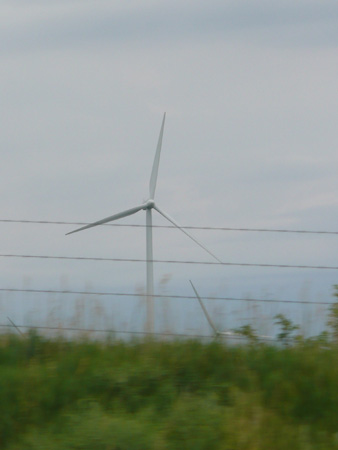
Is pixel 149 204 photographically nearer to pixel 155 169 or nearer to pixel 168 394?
pixel 155 169

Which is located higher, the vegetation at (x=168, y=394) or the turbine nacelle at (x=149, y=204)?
the turbine nacelle at (x=149, y=204)

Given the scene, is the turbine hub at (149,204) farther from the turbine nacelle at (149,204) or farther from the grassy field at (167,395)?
the grassy field at (167,395)

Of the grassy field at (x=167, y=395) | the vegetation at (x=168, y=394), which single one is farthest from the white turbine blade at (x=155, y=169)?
the grassy field at (x=167, y=395)

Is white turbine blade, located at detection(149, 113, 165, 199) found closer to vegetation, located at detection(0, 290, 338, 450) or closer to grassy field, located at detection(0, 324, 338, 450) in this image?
vegetation, located at detection(0, 290, 338, 450)

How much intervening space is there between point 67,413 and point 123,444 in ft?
2.54

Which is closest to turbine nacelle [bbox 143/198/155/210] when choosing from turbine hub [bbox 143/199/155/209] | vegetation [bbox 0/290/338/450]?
turbine hub [bbox 143/199/155/209]

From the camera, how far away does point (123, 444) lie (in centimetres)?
490

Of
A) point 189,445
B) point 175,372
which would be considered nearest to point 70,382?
point 175,372

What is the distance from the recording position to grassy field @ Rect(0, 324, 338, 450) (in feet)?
16.6

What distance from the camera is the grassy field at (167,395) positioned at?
16.6 ft

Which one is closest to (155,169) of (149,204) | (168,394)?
(149,204)

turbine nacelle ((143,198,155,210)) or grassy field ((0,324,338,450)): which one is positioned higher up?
turbine nacelle ((143,198,155,210))

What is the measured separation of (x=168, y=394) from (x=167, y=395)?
1 centimetres

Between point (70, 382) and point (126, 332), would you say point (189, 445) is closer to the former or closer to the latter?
point (70, 382)
